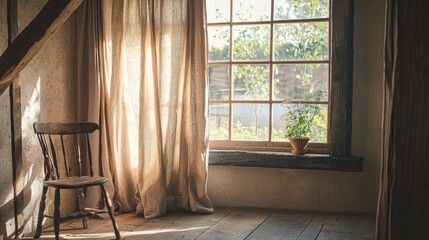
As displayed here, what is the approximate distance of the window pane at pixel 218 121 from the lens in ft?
16.9

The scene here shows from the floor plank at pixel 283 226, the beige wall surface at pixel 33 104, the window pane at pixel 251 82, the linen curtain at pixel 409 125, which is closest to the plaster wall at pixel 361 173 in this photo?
the floor plank at pixel 283 226

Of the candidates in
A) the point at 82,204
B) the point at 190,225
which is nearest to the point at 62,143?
the point at 82,204

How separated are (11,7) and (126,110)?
1.44 m

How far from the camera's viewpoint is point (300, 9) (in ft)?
16.2

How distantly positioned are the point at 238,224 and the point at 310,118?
129cm

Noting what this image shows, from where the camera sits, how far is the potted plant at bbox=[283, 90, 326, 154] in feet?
15.7

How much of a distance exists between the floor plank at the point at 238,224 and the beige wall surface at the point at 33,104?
1.46m

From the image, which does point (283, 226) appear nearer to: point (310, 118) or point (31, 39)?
point (310, 118)

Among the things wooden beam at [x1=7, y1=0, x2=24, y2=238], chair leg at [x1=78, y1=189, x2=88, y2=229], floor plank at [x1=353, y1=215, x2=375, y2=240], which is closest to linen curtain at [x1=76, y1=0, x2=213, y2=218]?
chair leg at [x1=78, y1=189, x2=88, y2=229]

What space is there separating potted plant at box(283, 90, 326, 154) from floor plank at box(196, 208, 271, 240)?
697 millimetres

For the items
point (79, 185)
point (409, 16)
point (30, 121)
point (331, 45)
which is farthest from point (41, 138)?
point (409, 16)

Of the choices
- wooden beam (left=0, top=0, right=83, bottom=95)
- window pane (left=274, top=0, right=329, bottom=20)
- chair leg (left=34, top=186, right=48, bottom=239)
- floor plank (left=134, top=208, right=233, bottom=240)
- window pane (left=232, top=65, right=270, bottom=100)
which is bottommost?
floor plank (left=134, top=208, right=233, bottom=240)

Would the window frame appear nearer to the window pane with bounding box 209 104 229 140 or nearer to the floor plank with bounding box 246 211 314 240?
the floor plank with bounding box 246 211 314 240

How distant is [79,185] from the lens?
3.62 metres
